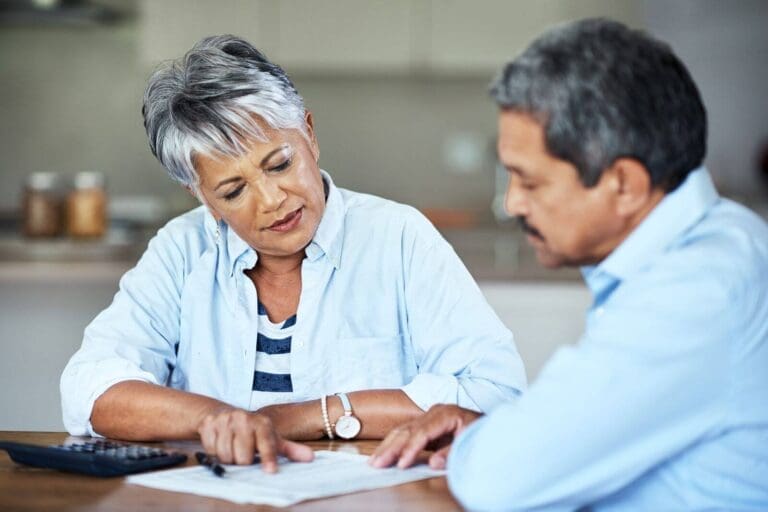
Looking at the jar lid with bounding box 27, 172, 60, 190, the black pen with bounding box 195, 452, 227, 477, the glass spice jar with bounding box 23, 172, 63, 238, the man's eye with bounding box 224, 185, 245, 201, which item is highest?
the man's eye with bounding box 224, 185, 245, 201

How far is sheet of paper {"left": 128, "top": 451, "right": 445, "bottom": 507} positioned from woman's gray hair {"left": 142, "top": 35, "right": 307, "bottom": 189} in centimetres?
59

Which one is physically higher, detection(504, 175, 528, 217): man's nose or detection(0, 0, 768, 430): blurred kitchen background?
detection(504, 175, 528, 217): man's nose

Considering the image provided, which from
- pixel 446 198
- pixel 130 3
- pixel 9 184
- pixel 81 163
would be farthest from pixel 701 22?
pixel 9 184

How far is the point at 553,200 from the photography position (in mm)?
1253

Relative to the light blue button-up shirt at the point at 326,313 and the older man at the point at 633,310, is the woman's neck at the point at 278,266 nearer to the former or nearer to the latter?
the light blue button-up shirt at the point at 326,313

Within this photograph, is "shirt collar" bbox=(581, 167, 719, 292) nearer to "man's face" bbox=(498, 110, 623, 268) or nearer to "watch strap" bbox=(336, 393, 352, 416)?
"man's face" bbox=(498, 110, 623, 268)

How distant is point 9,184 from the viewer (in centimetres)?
514

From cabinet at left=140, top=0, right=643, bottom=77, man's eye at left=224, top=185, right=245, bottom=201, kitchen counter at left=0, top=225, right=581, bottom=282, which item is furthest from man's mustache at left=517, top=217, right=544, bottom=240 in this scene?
cabinet at left=140, top=0, right=643, bottom=77

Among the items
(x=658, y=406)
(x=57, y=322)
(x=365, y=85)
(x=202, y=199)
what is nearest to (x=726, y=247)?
(x=658, y=406)

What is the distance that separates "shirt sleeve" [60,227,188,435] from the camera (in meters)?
1.82

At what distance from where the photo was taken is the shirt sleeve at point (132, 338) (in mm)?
1816

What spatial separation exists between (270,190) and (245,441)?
0.51 metres

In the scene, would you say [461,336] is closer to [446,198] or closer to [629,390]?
[629,390]

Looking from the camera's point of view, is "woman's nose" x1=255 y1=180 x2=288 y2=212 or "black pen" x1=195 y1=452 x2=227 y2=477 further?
"woman's nose" x1=255 y1=180 x2=288 y2=212
